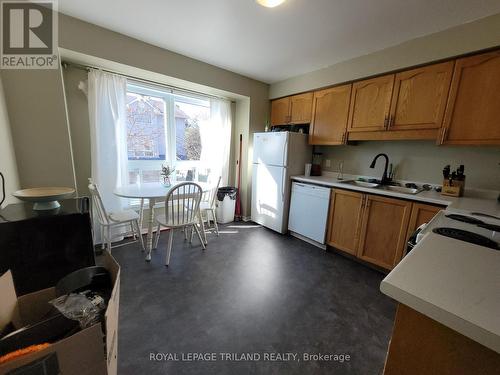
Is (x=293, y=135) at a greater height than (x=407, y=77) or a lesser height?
lesser

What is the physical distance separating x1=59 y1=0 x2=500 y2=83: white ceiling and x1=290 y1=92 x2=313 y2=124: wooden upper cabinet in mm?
581

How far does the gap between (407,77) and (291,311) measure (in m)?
2.53

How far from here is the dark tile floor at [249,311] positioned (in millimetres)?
1260

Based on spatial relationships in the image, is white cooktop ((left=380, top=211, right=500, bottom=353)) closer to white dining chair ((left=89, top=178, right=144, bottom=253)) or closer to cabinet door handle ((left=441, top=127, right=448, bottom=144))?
cabinet door handle ((left=441, top=127, right=448, bottom=144))

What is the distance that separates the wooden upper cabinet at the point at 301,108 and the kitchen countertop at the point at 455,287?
2590mm

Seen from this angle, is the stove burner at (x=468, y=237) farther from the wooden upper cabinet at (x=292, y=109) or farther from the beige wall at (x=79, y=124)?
the beige wall at (x=79, y=124)

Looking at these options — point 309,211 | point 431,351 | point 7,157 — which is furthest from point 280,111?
point 431,351

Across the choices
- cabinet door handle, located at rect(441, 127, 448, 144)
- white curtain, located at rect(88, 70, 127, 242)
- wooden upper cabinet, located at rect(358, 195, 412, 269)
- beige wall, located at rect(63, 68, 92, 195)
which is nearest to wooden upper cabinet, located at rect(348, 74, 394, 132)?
cabinet door handle, located at rect(441, 127, 448, 144)

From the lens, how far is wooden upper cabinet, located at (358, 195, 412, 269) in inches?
79.3

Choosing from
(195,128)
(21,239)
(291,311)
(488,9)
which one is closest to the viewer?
(21,239)

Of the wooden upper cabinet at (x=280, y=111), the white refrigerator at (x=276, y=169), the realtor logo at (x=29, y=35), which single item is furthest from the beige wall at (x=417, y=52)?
the realtor logo at (x=29, y=35)

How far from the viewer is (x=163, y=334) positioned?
1.41m

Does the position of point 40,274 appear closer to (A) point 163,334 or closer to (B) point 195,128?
(A) point 163,334

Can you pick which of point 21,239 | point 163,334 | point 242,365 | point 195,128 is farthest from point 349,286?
point 195,128
